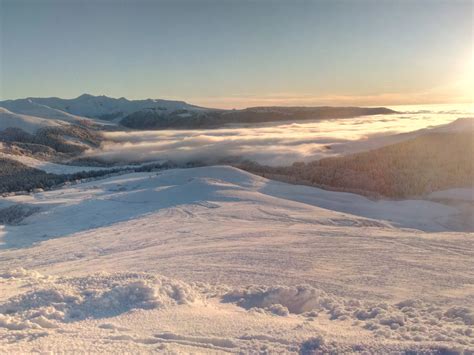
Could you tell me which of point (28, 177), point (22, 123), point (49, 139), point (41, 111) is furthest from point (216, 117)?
point (28, 177)

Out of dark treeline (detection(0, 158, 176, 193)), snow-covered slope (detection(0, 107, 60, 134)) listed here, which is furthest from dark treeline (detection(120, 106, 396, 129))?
dark treeline (detection(0, 158, 176, 193))

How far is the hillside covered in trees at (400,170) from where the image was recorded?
2200cm

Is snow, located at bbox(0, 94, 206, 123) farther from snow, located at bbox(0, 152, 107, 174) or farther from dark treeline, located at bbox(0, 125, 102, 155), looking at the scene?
snow, located at bbox(0, 152, 107, 174)

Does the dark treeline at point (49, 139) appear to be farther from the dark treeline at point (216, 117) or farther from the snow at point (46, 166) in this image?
the dark treeline at point (216, 117)

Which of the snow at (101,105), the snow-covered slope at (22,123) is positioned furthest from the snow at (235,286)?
the snow at (101,105)

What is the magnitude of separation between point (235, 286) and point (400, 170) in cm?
2181

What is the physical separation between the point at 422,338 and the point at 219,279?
334 cm

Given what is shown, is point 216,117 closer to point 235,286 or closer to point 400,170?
point 400,170

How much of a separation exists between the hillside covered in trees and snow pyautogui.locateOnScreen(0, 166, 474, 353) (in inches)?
291

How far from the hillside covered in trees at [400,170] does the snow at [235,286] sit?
24.2 feet

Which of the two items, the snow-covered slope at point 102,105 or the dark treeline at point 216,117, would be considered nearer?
the dark treeline at point 216,117

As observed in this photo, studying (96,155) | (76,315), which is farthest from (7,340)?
(96,155)

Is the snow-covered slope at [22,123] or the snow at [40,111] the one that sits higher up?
the snow at [40,111]

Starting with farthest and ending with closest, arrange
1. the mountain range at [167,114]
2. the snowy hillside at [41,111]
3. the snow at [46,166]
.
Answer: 1. the mountain range at [167,114]
2. the snowy hillside at [41,111]
3. the snow at [46,166]
